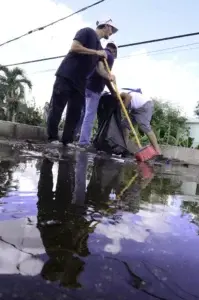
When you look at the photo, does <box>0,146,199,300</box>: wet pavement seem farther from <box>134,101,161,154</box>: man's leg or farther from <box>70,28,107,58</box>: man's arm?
<box>134,101,161,154</box>: man's leg

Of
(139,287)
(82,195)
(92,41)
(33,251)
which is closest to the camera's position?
(139,287)

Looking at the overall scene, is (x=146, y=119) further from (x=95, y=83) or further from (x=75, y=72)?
(x=75, y=72)

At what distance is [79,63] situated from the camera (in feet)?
16.6

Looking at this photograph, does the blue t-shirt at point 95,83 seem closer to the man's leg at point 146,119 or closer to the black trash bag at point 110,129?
the black trash bag at point 110,129

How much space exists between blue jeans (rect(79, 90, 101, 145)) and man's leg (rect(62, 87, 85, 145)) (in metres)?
0.31

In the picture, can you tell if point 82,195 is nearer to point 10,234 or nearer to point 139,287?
point 10,234

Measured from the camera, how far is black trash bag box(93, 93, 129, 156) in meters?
6.05

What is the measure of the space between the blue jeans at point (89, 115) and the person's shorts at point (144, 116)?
25.6 inches

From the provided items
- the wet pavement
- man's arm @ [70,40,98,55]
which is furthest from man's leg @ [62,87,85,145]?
the wet pavement

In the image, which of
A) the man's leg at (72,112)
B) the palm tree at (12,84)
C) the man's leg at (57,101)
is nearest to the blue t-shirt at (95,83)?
the man's leg at (72,112)

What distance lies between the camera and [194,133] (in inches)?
1458

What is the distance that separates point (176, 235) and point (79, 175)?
1.44 meters

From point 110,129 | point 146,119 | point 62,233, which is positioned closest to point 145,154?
point 110,129

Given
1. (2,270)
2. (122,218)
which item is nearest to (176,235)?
(122,218)
